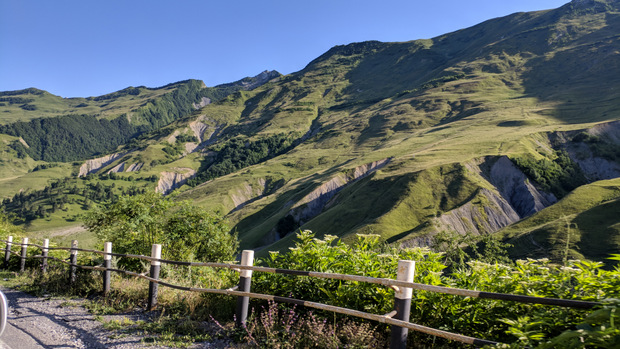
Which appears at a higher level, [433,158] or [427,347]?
[433,158]

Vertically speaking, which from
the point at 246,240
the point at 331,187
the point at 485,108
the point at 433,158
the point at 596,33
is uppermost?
the point at 596,33

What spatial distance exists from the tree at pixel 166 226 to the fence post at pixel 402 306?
34.9ft

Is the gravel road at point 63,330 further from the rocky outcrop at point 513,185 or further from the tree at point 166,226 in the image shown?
the rocky outcrop at point 513,185

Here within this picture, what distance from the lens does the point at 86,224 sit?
16.5m

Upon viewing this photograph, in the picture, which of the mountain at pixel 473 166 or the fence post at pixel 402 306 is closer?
the fence post at pixel 402 306

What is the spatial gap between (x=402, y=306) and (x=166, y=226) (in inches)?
491

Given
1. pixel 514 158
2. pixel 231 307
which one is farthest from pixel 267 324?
pixel 514 158

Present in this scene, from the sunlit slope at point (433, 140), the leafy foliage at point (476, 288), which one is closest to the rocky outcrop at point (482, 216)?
the sunlit slope at point (433, 140)

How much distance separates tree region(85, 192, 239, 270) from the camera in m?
13.2

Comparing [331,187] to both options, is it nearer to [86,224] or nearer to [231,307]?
[86,224]

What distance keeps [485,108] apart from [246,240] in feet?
287

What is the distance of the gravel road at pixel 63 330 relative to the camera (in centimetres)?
578

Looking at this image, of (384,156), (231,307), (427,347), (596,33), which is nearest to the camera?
(427,347)

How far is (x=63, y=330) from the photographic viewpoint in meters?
6.51
